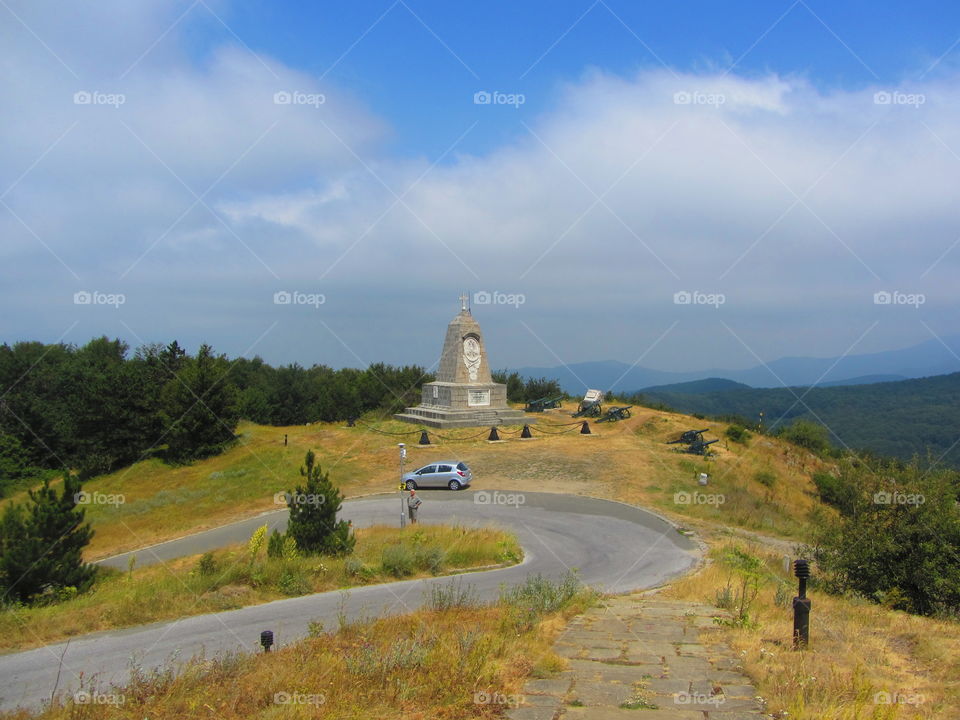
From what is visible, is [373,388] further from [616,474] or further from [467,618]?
[467,618]

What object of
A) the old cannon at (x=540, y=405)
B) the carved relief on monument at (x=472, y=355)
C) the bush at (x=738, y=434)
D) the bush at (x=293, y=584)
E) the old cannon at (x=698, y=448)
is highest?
the carved relief on monument at (x=472, y=355)

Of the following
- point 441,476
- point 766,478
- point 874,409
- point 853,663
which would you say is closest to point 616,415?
point 766,478

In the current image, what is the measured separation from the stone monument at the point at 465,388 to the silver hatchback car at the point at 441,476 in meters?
9.56

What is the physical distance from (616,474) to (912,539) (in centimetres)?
1494

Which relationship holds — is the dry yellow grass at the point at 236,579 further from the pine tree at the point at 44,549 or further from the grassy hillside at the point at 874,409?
the grassy hillside at the point at 874,409

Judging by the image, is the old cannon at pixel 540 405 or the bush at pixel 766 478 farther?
the old cannon at pixel 540 405

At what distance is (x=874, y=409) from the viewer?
11144cm

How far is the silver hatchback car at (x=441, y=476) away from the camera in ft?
83.5

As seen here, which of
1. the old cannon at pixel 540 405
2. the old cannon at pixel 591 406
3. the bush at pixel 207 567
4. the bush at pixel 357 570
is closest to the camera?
the bush at pixel 207 567

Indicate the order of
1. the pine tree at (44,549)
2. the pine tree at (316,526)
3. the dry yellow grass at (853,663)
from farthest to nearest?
the pine tree at (316,526) < the pine tree at (44,549) < the dry yellow grass at (853,663)

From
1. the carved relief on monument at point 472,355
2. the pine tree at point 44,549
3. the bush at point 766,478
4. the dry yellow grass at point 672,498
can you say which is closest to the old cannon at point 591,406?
the dry yellow grass at point 672,498

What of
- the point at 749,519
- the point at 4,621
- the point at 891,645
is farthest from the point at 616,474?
the point at 4,621

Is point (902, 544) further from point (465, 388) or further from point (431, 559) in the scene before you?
point (465, 388)

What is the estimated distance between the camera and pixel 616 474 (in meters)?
26.4
